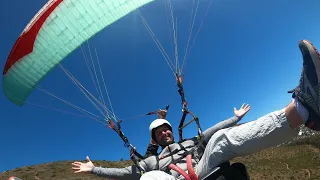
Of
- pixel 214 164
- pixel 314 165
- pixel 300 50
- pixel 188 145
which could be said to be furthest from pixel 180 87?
pixel 314 165

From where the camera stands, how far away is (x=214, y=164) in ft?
13.6

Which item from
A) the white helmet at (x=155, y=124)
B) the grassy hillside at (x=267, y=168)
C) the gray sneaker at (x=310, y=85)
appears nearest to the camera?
the gray sneaker at (x=310, y=85)

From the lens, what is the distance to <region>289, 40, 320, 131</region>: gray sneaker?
325 centimetres

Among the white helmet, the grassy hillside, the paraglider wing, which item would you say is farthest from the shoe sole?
the grassy hillside

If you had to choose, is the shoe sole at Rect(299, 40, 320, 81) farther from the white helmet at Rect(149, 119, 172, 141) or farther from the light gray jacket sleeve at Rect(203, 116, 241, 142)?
the white helmet at Rect(149, 119, 172, 141)

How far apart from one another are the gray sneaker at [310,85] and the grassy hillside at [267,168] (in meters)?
44.6

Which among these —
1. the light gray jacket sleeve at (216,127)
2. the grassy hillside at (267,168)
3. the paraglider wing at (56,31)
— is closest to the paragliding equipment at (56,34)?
the paraglider wing at (56,31)

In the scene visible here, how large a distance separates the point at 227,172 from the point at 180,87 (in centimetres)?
486

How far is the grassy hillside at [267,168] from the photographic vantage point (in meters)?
49.8

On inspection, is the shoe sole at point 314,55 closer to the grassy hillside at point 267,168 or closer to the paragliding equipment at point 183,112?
the paragliding equipment at point 183,112

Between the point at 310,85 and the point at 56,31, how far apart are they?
301 inches

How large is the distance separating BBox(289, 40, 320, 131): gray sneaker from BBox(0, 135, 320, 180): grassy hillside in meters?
44.6

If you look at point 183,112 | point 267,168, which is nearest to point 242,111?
point 183,112

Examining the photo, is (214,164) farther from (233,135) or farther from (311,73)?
(311,73)
